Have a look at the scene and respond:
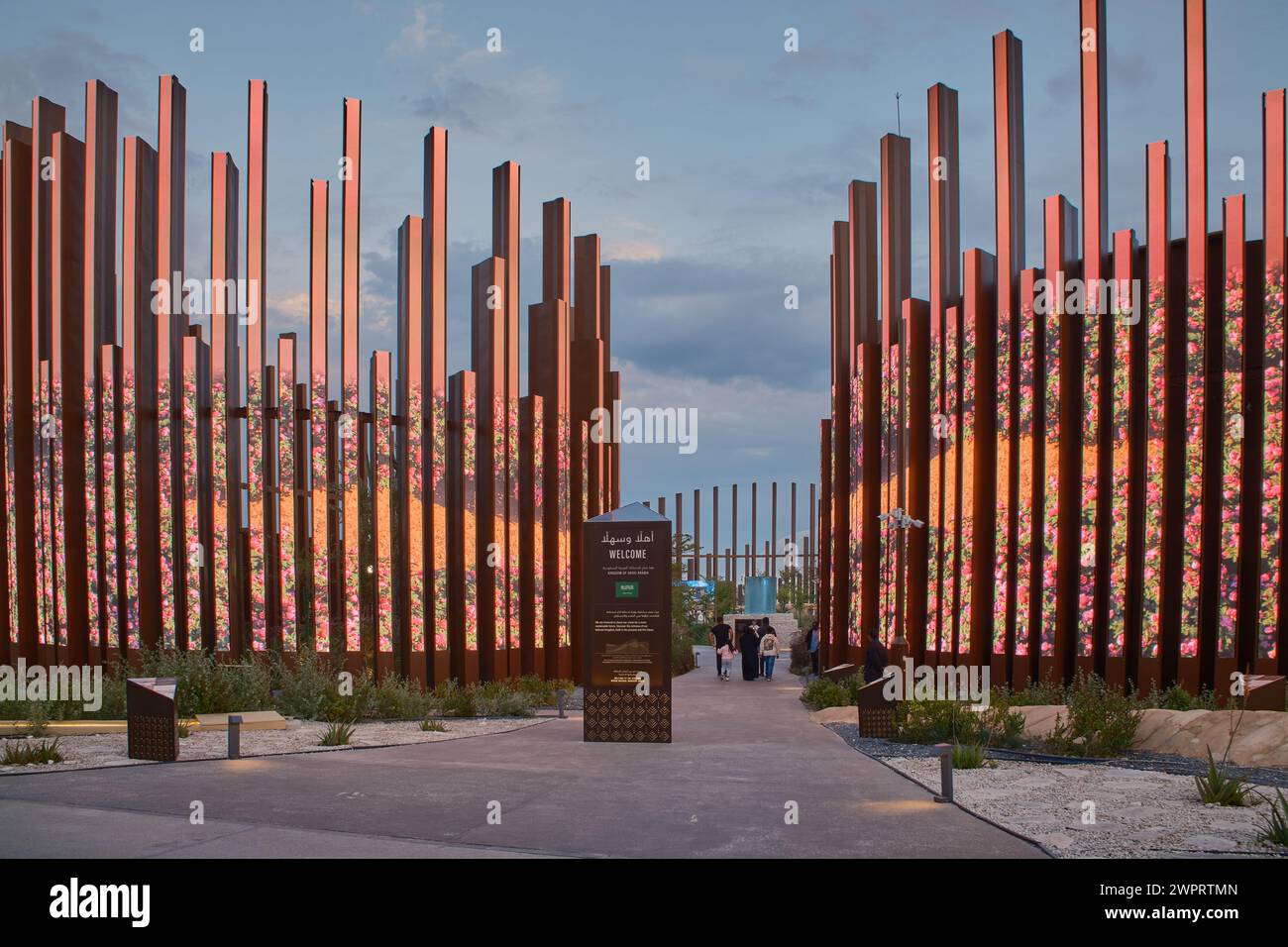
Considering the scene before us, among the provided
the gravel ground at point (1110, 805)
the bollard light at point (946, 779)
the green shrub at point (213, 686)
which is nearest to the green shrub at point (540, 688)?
the green shrub at point (213, 686)

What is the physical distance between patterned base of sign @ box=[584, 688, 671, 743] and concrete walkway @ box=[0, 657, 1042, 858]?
1.07 m

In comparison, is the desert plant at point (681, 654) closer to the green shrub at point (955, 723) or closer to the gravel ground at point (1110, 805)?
the green shrub at point (955, 723)

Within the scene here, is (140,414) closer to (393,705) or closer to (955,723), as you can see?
(393,705)

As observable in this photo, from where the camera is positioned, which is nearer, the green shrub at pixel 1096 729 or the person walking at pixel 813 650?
the green shrub at pixel 1096 729

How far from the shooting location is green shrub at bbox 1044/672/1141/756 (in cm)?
1437

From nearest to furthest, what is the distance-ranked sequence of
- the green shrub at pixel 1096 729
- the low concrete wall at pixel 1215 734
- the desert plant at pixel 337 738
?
the low concrete wall at pixel 1215 734, the green shrub at pixel 1096 729, the desert plant at pixel 337 738

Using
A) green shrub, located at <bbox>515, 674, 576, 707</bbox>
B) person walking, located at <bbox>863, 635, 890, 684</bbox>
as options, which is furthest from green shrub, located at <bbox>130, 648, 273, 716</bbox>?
person walking, located at <bbox>863, 635, 890, 684</bbox>

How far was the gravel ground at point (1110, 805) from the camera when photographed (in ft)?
27.5

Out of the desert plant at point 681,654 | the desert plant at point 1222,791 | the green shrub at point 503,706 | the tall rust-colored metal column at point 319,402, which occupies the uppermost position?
the tall rust-colored metal column at point 319,402

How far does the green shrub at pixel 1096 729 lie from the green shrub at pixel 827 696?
7.27 meters

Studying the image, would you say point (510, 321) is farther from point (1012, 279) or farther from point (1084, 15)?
point (1084, 15)
